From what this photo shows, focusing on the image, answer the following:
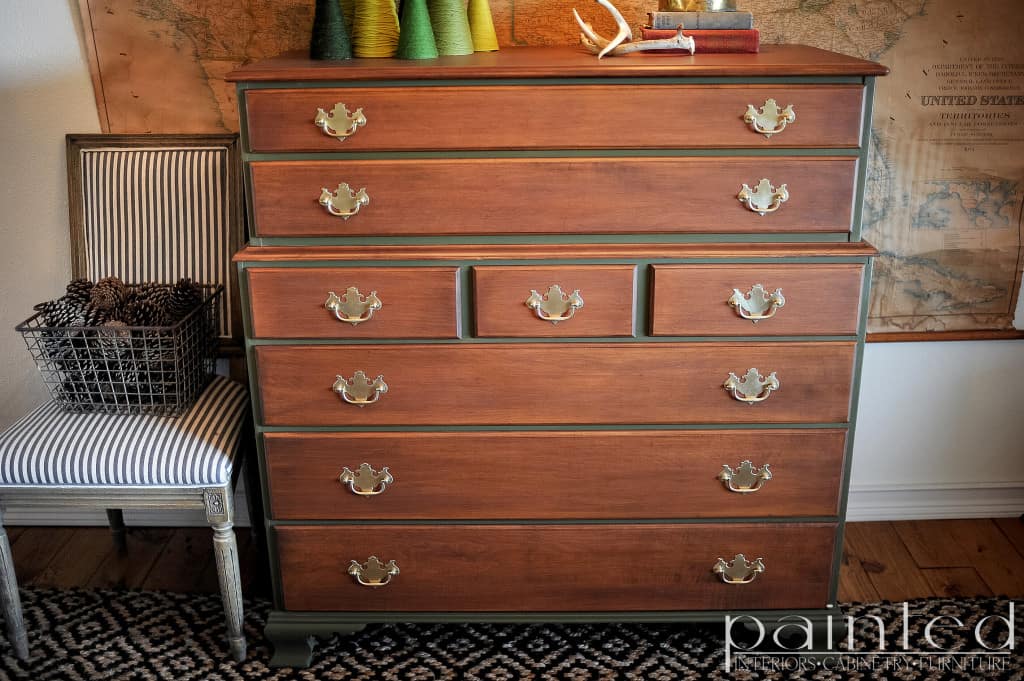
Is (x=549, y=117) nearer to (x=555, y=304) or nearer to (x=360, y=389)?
(x=555, y=304)

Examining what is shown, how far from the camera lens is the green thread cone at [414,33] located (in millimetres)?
2055

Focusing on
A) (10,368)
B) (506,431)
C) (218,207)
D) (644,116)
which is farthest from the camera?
(10,368)

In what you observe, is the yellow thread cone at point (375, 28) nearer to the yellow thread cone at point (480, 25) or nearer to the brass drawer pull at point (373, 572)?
the yellow thread cone at point (480, 25)

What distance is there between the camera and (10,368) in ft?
9.18

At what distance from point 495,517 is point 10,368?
1663mm

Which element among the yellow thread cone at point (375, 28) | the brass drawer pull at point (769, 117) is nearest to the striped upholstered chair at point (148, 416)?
the yellow thread cone at point (375, 28)

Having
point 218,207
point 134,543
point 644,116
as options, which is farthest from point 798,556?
point 134,543

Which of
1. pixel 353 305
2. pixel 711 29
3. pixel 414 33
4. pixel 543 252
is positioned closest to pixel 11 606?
pixel 353 305

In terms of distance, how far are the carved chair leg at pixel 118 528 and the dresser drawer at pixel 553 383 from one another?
3.26ft

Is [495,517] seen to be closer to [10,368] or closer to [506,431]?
[506,431]

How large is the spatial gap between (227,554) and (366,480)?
394 mm

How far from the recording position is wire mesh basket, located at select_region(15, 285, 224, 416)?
2176 mm

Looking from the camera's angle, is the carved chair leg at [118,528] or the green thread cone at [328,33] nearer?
the green thread cone at [328,33]

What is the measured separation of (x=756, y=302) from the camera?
199 cm
